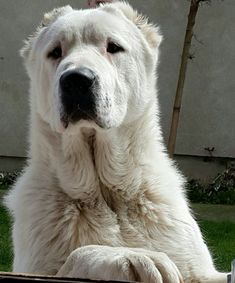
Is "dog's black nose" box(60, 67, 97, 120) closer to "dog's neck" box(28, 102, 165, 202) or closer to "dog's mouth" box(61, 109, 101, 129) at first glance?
"dog's mouth" box(61, 109, 101, 129)

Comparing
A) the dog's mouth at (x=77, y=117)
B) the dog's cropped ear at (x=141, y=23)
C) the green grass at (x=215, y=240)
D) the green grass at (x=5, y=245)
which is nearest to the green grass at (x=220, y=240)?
the green grass at (x=215, y=240)

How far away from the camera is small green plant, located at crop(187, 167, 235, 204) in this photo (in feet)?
29.8

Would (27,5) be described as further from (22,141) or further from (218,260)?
(218,260)

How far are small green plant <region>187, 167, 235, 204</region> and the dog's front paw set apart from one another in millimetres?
6273

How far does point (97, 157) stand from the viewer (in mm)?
3539

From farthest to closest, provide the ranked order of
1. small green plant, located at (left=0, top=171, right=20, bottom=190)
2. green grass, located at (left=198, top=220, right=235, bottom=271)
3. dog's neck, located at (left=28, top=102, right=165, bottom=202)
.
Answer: small green plant, located at (left=0, top=171, right=20, bottom=190)
green grass, located at (left=198, top=220, right=235, bottom=271)
dog's neck, located at (left=28, top=102, right=165, bottom=202)

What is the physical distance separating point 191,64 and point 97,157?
22.2ft

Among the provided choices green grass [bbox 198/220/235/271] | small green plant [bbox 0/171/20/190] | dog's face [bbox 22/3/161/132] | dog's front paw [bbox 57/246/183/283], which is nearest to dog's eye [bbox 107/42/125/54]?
dog's face [bbox 22/3/161/132]

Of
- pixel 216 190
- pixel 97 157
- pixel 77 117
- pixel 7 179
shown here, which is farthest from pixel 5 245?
pixel 77 117

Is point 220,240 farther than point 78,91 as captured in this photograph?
Yes

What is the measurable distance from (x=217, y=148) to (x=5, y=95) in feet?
9.77

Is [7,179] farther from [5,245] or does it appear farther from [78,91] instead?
[78,91]

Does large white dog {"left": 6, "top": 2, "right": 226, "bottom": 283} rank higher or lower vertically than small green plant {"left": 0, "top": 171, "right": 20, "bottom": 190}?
higher

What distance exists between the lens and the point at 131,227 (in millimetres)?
3229
